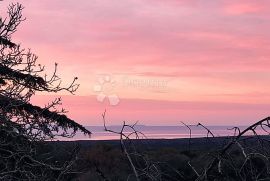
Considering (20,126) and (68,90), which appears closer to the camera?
(20,126)

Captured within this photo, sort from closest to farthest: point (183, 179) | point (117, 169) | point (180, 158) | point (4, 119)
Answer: point (183, 179)
point (4, 119)
point (117, 169)
point (180, 158)

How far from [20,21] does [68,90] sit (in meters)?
3.07

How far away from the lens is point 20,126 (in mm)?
14797

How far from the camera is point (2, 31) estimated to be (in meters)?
15.9

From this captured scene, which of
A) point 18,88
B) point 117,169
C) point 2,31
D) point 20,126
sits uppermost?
point 2,31

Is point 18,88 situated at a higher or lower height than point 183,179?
higher

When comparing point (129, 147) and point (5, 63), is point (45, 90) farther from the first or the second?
point (129, 147)

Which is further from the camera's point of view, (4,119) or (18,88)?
(18,88)

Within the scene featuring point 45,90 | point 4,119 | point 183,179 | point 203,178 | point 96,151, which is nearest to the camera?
point 203,178

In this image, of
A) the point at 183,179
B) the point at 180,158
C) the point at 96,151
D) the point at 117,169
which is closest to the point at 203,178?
the point at 183,179

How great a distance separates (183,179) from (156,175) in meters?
0.11

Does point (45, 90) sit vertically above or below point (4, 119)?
Answer: above

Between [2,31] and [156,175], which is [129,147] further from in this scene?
[2,31]

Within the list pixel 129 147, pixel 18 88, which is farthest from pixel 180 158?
pixel 129 147
